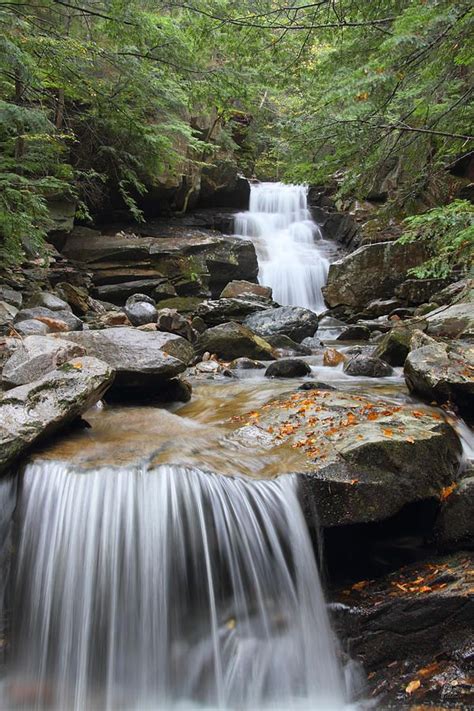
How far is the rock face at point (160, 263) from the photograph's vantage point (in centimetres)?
1395

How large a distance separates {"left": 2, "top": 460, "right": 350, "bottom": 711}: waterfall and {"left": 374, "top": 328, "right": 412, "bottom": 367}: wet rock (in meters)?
5.16

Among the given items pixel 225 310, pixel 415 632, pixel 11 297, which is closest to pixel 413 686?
pixel 415 632

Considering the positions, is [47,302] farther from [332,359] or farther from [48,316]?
[332,359]

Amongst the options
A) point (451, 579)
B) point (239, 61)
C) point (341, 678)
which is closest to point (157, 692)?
point (341, 678)

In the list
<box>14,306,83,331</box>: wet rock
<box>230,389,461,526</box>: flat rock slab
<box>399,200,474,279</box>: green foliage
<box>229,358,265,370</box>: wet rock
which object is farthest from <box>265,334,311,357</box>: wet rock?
<box>230,389,461,526</box>: flat rock slab

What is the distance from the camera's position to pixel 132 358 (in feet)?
18.6

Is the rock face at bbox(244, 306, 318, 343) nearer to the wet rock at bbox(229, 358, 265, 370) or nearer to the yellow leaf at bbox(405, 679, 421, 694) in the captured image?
the wet rock at bbox(229, 358, 265, 370)

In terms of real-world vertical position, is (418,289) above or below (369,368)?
above

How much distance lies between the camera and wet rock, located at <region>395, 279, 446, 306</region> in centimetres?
1243

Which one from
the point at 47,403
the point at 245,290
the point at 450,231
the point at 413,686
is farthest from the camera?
the point at 245,290

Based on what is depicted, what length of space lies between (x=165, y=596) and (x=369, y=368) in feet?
17.5

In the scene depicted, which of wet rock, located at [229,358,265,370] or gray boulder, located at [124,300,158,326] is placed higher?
gray boulder, located at [124,300,158,326]

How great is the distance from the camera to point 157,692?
9.69 ft

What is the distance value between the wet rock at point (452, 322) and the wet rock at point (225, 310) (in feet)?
16.8
